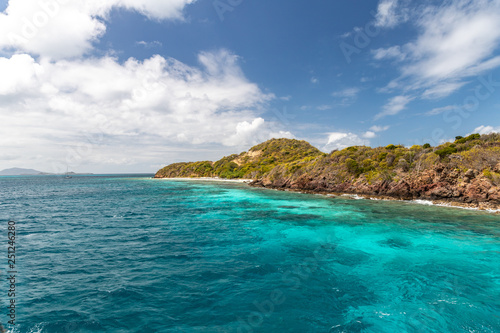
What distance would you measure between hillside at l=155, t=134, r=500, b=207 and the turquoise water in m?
21.8

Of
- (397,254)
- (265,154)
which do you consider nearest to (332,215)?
(397,254)

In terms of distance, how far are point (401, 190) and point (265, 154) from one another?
134 meters

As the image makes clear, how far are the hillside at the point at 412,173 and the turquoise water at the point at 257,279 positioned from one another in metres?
21.8

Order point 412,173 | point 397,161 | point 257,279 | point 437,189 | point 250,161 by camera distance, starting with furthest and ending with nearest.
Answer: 1. point 250,161
2. point 397,161
3. point 412,173
4. point 437,189
5. point 257,279

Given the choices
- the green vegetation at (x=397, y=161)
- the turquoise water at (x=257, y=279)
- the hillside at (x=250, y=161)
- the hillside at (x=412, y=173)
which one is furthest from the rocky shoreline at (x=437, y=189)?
the hillside at (x=250, y=161)

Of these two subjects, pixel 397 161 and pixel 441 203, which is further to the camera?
pixel 397 161

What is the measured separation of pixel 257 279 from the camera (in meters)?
13.4

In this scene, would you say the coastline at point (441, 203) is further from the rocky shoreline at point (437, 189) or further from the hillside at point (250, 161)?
the hillside at point (250, 161)

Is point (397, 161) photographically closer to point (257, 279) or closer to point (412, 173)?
point (412, 173)

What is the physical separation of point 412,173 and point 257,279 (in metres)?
54.4

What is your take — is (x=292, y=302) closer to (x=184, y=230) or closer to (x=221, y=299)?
(x=221, y=299)

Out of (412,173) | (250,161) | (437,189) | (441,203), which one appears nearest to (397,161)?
(412,173)

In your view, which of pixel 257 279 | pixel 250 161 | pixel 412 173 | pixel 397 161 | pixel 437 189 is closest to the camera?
pixel 257 279

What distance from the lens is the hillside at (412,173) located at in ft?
137
